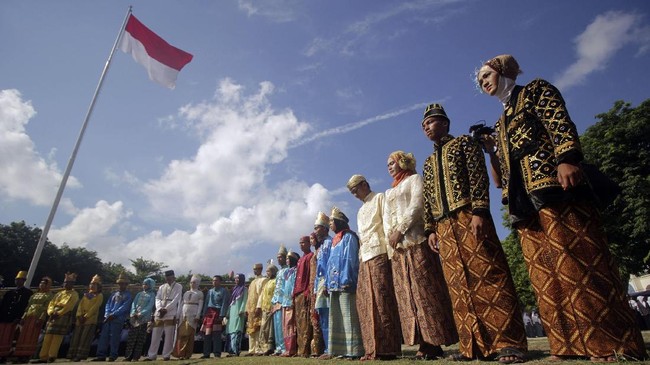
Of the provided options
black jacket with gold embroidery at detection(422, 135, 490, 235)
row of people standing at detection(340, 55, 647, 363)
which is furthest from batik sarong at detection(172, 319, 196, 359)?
black jacket with gold embroidery at detection(422, 135, 490, 235)

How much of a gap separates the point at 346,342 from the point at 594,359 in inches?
132

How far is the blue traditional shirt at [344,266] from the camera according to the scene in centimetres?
518

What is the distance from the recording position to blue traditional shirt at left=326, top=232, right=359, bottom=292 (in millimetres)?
5176

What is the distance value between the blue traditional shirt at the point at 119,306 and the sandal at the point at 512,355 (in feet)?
32.5

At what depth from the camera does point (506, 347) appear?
263 centimetres

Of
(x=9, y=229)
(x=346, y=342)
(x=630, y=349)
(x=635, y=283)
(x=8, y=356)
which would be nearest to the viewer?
(x=630, y=349)

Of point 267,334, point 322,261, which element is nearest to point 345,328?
point 322,261

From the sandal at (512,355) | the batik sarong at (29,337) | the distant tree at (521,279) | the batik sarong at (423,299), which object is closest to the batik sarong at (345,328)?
the batik sarong at (423,299)

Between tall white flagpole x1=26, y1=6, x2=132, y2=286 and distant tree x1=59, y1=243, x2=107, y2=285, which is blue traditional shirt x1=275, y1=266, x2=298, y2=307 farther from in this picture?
distant tree x1=59, y1=243, x2=107, y2=285

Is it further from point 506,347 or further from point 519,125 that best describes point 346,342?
point 519,125

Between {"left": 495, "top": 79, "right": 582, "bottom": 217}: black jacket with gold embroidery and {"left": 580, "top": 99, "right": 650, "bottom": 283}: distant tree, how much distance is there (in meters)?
12.0

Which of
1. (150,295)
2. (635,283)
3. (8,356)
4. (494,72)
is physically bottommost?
(8,356)

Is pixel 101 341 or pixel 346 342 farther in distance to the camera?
pixel 101 341

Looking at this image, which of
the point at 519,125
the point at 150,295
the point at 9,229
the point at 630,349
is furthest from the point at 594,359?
the point at 9,229
